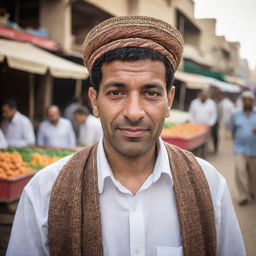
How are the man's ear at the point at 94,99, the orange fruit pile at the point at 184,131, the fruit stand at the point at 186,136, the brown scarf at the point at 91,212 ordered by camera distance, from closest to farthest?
the brown scarf at the point at 91,212 → the man's ear at the point at 94,99 → the fruit stand at the point at 186,136 → the orange fruit pile at the point at 184,131

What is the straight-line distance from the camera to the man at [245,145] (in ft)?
19.1

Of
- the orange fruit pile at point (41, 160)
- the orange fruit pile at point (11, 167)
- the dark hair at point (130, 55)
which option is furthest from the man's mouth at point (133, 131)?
the orange fruit pile at point (41, 160)

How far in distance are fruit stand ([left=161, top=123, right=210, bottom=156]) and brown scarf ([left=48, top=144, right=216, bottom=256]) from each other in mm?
5386

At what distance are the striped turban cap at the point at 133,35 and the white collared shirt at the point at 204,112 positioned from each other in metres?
8.74

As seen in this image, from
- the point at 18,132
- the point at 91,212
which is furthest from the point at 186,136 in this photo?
the point at 91,212

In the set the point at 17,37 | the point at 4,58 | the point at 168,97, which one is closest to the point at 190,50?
the point at 17,37

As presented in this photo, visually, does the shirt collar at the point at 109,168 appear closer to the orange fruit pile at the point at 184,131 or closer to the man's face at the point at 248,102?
the man's face at the point at 248,102

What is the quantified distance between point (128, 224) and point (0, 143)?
3.96 m

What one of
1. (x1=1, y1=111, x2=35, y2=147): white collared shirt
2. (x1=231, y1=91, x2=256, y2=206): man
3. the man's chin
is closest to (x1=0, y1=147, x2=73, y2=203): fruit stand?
(x1=1, y1=111, x2=35, y2=147): white collared shirt

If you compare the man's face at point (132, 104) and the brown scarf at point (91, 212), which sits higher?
the man's face at point (132, 104)

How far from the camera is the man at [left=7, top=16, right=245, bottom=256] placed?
56.4 inches

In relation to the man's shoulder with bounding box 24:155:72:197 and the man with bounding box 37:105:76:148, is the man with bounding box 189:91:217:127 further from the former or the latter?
the man's shoulder with bounding box 24:155:72:197

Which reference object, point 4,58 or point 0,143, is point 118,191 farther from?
point 4,58

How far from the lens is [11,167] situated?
3.84 metres
